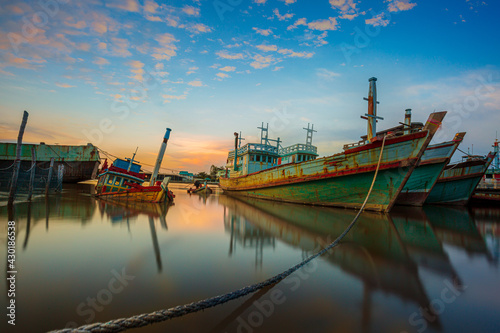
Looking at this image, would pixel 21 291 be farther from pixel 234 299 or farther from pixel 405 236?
pixel 405 236

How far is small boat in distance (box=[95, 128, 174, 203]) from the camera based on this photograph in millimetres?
13281

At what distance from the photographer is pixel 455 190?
1794 cm

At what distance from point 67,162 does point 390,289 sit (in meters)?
31.2

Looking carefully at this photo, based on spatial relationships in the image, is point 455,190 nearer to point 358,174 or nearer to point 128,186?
point 358,174

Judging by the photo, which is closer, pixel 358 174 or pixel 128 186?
pixel 358 174

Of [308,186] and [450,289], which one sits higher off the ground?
[308,186]

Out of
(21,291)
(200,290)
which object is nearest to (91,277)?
(21,291)

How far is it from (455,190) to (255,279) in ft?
72.1

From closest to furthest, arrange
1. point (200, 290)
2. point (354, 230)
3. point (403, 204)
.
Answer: point (200, 290), point (354, 230), point (403, 204)

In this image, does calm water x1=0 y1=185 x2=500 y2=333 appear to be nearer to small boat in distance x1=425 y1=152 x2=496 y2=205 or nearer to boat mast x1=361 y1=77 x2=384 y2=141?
boat mast x1=361 y1=77 x2=384 y2=141

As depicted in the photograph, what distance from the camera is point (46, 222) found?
6.58 meters

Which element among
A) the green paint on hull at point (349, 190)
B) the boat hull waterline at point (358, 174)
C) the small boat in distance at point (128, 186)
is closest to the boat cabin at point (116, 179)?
the small boat in distance at point (128, 186)

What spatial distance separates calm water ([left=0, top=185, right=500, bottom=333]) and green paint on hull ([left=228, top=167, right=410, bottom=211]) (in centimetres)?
426

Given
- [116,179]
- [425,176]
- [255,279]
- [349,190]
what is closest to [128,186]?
[116,179]
